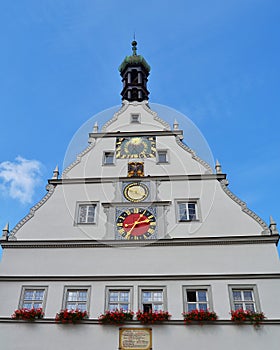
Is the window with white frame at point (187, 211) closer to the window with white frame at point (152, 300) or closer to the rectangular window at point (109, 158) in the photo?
the window with white frame at point (152, 300)

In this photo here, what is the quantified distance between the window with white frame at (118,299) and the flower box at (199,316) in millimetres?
1654

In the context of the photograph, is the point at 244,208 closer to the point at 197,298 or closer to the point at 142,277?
the point at 197,298

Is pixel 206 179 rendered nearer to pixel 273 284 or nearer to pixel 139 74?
pixel 273 284

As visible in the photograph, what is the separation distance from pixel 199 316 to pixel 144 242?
2.74 m

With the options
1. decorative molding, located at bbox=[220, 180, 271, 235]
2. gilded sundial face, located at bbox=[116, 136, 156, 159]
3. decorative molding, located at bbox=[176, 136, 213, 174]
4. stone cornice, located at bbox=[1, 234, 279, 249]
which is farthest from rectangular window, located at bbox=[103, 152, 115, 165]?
decorative molding, located at bbox=[220, 180, 271, 235]

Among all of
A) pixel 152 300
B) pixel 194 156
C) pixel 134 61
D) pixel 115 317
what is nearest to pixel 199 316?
pixel 152 300

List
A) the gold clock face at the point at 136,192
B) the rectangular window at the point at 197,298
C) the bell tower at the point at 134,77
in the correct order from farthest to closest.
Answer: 1. the bell tower at the point at 134,77
2. the gold clock face at the point at 136,192
3. the rectangular window at the point at 197,298

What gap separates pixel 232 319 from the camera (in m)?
11.4

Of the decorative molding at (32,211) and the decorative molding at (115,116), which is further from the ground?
the decorative molding at (115,116)

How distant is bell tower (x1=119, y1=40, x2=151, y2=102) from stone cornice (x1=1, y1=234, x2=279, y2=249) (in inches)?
314

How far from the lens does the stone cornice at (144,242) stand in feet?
41.9

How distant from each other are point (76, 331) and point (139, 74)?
1279cm

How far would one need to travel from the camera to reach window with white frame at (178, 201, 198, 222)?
1357 centimetres

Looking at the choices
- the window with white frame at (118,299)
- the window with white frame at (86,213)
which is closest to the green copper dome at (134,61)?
the window with white frame at (86,213)
